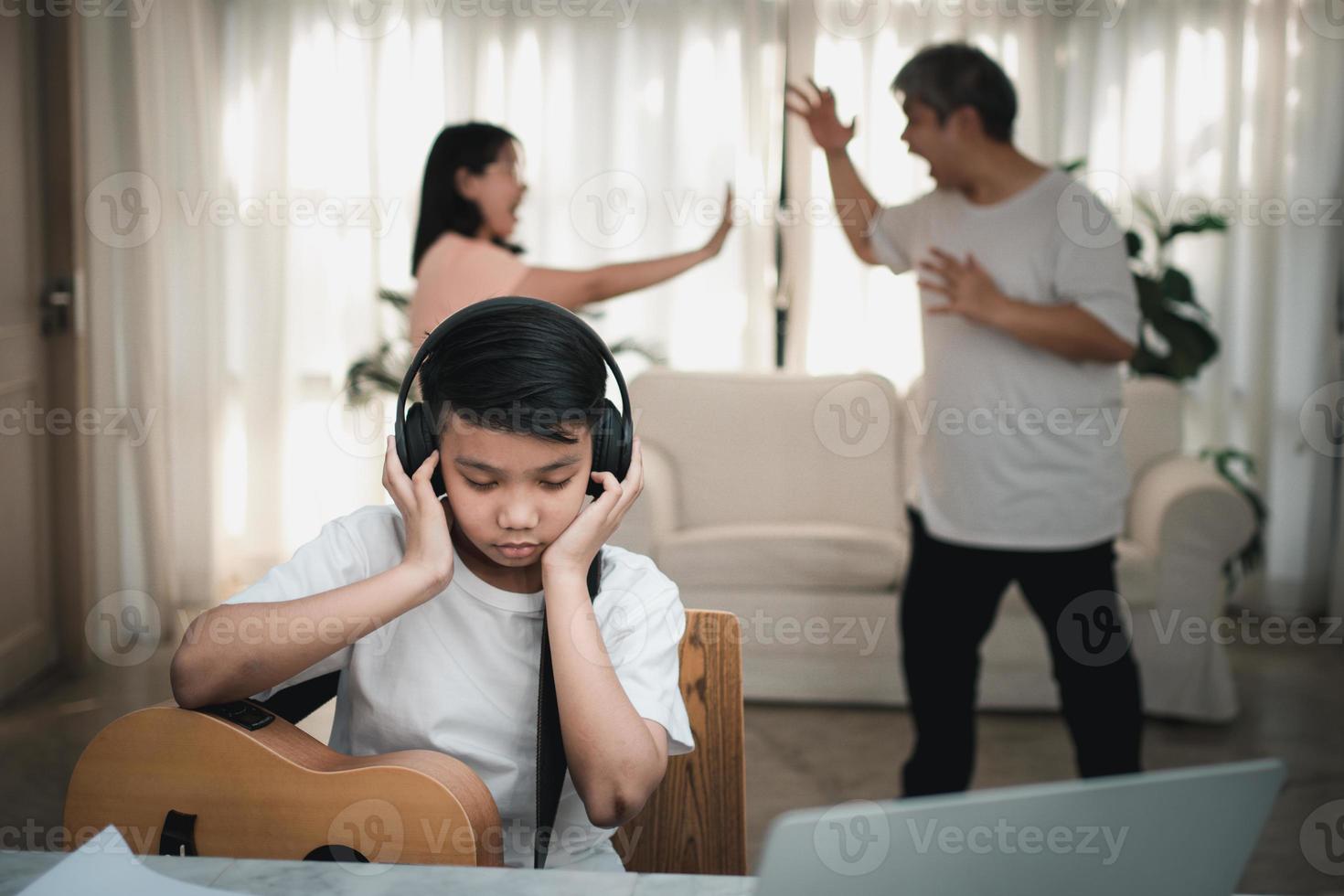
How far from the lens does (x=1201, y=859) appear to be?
558 mm

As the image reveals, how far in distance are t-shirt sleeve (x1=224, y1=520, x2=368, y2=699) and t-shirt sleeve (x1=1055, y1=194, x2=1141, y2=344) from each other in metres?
1.15

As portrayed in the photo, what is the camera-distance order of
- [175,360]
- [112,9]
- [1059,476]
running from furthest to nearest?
1. [175,360]
2. [112,9]
3. [1059,476]

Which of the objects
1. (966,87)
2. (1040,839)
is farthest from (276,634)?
(966,87)

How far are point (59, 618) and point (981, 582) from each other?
7.96 feet

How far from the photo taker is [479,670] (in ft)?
3.49

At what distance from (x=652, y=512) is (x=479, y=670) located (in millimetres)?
1708

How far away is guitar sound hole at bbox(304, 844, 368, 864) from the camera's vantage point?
87 centimetres

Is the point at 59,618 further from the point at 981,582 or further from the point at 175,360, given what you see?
the point at 981,582

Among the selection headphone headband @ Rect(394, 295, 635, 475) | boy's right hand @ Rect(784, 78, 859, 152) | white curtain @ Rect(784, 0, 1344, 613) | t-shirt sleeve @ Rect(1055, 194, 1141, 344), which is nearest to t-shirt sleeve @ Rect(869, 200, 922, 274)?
boy's right hand @ Rect(784, 78, 859, 152)

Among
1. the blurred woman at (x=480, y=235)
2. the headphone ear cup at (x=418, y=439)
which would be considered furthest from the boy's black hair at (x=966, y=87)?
the headphone ear cup at (x=418, y=439)

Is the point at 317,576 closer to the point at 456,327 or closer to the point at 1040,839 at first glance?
the point at 456,327

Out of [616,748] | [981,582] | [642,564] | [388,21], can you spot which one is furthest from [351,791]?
[388,21]

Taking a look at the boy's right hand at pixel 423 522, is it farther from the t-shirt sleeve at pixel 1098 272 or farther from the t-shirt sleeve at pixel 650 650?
the t-shirt sleeve at pixel 1098 272

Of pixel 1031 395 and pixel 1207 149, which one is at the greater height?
pixel 1207 149
